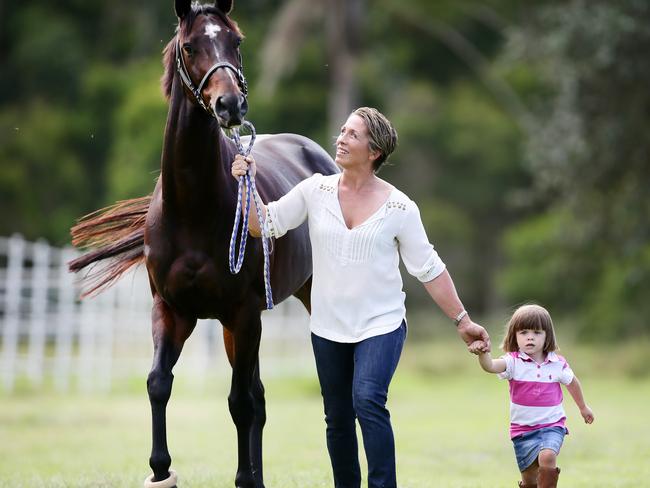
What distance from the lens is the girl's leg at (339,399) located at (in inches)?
208

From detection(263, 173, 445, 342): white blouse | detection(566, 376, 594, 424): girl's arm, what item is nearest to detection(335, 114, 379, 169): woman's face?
detection(263, 173, 445, 342): white blouse

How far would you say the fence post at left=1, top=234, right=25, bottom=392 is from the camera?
17547 mm

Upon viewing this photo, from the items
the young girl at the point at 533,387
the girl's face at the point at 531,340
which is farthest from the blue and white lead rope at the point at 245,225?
the girl's face at the point at 531,340

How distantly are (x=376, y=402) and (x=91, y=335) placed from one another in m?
14.8

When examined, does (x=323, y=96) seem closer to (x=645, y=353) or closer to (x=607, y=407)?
(x=645, y=353)

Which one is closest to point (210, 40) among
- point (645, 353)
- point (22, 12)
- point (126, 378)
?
point (126, 378)

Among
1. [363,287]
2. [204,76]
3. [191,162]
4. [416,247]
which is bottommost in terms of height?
[363,287]

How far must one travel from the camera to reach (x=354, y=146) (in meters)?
5.23

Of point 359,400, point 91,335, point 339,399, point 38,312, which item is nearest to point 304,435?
point 339,399

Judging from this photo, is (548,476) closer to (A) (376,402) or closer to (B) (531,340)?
(B) (531,340)

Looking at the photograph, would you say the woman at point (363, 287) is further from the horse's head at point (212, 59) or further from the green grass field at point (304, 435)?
the green grass field at point (304, 435)

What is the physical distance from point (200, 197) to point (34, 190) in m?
28.3

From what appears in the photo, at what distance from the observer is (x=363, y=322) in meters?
5.20

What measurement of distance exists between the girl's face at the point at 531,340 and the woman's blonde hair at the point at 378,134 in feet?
3.49
